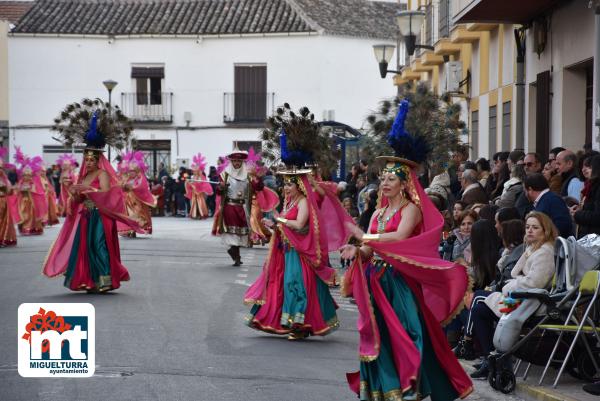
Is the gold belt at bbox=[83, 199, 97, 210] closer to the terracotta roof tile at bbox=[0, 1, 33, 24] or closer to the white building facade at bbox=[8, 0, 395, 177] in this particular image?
the white building facade at bbox=[8, 0, 395, 177]

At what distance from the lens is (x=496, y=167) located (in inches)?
631

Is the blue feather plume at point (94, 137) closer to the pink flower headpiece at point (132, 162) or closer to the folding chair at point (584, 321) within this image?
the folding chair at point (584, 321)

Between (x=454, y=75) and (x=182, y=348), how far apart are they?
54.1 ft

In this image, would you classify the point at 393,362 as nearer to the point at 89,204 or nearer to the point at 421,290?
the point at 421,290

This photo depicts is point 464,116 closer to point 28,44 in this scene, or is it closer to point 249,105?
point 249,105

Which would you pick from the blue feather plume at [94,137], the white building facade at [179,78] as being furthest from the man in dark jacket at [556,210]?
the white building facade at [179,78]

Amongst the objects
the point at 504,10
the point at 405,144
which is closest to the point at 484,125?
the point at 504,10

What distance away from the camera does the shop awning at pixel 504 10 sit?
18359mm

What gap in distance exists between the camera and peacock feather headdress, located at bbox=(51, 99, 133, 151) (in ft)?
51.0

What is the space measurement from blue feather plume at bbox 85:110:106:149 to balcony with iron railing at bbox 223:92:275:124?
34913 mm

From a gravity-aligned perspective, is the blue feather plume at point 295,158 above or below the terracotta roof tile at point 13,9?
below

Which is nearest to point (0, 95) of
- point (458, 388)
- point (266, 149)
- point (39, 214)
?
point (39, 214)

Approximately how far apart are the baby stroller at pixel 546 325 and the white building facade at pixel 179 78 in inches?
1604
